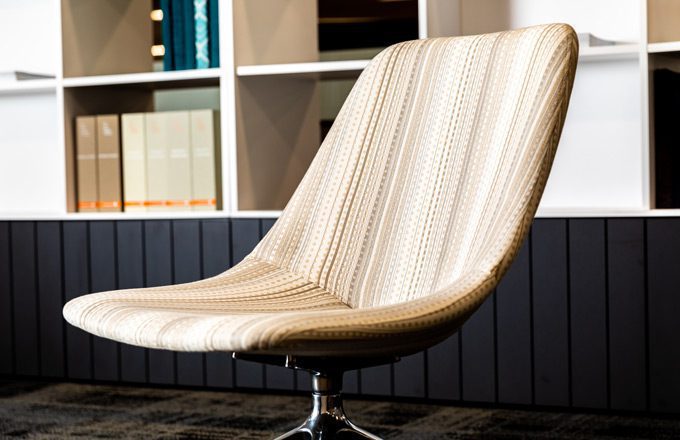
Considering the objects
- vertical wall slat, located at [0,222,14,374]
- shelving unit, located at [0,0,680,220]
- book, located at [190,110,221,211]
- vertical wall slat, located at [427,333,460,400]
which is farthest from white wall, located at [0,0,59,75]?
vertical wall slat, located at [427,333,460,400]

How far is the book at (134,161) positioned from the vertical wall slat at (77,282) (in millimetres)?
160

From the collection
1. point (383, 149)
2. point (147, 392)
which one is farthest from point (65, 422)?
point (383, 149)

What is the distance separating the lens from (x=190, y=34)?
2895 millimetres

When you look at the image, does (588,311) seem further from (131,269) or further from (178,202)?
(131,269)

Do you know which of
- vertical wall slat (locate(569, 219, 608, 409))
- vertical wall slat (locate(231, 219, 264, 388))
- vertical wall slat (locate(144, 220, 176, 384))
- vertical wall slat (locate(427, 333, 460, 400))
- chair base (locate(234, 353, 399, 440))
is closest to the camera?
chair base (locate(234, 353, 399, 440))

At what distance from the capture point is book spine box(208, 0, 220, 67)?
285 centimetres

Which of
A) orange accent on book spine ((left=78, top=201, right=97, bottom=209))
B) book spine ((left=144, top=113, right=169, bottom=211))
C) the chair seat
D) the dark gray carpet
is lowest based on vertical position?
the dark gray carpet

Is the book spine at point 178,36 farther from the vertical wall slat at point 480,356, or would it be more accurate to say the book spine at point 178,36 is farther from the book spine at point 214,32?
the vertical wall slat at point 480,356

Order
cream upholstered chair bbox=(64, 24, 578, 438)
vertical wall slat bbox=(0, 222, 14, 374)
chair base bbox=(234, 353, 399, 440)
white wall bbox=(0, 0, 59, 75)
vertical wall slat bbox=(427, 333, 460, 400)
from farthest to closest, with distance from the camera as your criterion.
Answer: white wall bbox=(0, 0, 59, 75) → vertical wall slat bbox=(0, 222, 14, 374) → vertical wall slat bbox=(427, 333, 460, 400) → chair base bbox=(234, 353, 399, 440) → cream upholstered chair bbox=(64, 24, 578, 438)

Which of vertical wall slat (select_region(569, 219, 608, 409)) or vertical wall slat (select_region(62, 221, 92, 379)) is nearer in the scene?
vertical wall slat (select_region(569, 219, 608, 409))

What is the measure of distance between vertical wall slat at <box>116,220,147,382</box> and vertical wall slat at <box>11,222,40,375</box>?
0.31 metres

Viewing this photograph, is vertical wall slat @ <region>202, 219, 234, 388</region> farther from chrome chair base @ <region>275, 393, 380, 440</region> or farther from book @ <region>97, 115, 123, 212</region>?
chrome chair base @ <region>275, 393, 380, 440</region>

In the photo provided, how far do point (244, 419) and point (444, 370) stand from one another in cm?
52

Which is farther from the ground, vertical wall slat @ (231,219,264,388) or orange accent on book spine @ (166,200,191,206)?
orange accent on book spine @ (166,200,191,206)
